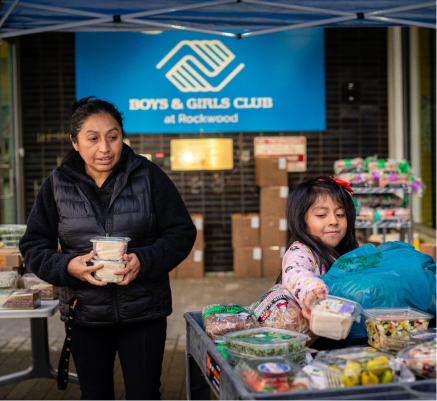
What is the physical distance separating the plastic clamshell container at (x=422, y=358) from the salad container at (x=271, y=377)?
297 mm

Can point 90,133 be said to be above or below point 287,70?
below

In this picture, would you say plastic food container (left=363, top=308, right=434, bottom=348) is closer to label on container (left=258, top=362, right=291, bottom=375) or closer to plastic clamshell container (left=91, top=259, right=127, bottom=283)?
label on container (left=258, top=362, right=291, bottom=375)

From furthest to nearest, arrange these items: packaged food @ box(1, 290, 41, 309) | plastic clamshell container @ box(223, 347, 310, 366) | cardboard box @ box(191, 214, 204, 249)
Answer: cardboard box @ box(191, 214, 204, 249), packaged food @ box(1, 290, 41, 309), plastic clamshell container @ box(223, 347, 310, 366)

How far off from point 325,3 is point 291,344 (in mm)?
2805

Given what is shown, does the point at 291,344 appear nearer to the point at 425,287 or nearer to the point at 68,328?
the point at 425,287

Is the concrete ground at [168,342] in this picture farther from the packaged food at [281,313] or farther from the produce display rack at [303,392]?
the produce display rack at [303,392]

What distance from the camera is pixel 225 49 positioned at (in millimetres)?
6613

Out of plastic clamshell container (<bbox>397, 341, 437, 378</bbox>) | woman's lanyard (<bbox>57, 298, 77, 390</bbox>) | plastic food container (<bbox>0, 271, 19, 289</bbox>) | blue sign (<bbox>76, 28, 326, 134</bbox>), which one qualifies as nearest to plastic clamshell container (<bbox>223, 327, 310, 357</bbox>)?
plastic clamshell container (<bbox>397, 341, 437, 378</bbox>)

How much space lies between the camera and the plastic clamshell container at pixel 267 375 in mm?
1119

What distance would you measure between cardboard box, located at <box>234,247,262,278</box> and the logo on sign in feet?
7.33

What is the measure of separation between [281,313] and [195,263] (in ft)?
16.4

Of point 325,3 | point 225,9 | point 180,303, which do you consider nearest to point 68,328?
point 225,9

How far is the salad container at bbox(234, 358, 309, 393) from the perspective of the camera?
1120 millimetres

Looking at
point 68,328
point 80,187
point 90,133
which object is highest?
point 90,133
